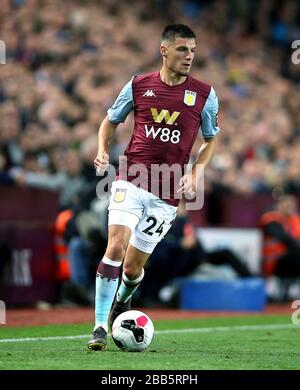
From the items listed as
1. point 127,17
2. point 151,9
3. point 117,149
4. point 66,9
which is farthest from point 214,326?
point 151,9

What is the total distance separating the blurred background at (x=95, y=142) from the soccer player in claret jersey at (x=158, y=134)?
17.1 ft

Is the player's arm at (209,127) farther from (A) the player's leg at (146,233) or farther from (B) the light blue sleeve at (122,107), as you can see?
(B) the light blue sleeve at (122,107)

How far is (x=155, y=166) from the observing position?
9.01 m

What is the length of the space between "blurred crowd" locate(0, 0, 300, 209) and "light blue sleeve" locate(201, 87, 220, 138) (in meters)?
5.23

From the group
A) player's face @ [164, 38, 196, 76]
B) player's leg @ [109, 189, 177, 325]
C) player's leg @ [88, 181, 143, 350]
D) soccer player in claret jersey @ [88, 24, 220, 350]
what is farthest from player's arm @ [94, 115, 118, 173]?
player's face @ [164, 38, 196, 76]

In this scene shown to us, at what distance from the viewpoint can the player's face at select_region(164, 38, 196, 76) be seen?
29.3ft

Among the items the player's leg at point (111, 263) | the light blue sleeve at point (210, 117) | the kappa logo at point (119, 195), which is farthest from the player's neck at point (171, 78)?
the player's leg at point (111, 263)

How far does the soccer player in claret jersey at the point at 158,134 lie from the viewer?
8938 millimetres

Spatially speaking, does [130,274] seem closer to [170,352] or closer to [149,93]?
[170,352]

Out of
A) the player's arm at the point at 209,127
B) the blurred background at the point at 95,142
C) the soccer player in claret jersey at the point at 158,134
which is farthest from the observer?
the blurred background at the point at 95,142

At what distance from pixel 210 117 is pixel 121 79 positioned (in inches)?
334

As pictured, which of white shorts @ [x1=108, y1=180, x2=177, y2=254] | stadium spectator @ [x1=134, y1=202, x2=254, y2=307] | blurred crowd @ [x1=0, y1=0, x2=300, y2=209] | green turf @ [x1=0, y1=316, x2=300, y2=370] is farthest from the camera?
stadium spectator @ [x1=134, y1=202, x2=254, y2=307]

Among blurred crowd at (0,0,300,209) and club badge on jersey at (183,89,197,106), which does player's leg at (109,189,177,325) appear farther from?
blurred crowd at (0,0,300,209)

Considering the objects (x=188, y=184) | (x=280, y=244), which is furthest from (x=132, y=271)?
(x=280, y=244)
